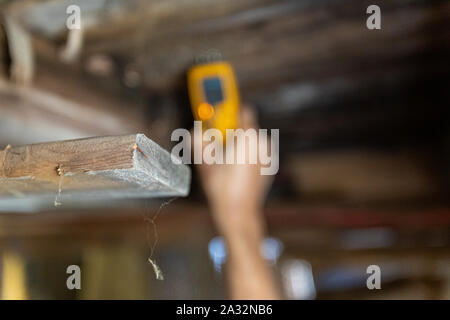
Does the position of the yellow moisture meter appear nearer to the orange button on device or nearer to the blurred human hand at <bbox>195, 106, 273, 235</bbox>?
the orange button on device

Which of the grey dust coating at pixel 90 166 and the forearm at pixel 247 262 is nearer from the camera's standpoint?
the grey dust coating at pixel 90 166

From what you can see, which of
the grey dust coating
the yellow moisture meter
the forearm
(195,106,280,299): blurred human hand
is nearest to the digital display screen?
the yellow moisture meter

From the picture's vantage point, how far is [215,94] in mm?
1405

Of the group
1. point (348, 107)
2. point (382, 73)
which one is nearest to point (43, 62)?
point (382, 73)

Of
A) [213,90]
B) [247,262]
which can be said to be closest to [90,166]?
[213,90]

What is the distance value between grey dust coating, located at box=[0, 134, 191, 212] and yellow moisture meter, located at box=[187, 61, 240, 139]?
2.85 feet

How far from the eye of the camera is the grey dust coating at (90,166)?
419mm

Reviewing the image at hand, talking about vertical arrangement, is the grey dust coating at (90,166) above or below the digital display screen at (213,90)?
below

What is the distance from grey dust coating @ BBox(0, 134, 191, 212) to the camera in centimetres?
42

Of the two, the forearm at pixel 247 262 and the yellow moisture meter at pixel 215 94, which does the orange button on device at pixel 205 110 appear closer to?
the yellow moisture meter at pixel 215 94

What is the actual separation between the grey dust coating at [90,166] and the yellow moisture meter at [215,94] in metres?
0.87

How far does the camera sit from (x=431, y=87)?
1587 millimetres

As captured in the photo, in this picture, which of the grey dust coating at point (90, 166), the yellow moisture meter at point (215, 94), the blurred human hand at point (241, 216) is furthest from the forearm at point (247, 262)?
the grey dust coating at point (90, 166)

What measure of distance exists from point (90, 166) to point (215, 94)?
100 cm
